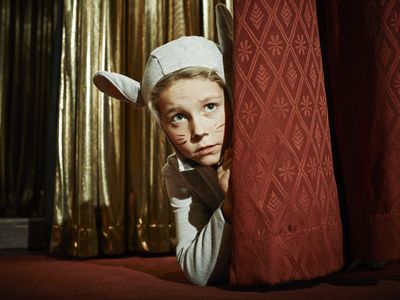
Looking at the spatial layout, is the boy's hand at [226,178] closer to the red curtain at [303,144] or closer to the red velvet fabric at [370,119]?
the red curtain at [303,144]

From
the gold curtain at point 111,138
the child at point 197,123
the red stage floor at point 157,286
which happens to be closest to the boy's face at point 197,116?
the child at point 197,123

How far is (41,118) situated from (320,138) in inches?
64.9

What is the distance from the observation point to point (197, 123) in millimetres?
824

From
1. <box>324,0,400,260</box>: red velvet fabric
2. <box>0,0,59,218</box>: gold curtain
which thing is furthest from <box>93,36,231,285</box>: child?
<box>0,0,59,218</box>: gold curtain

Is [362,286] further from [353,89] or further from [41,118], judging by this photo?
[41,118]

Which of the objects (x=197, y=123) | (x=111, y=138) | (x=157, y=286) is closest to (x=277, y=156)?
(x=197, y=123)

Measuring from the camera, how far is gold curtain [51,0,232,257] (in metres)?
1.80

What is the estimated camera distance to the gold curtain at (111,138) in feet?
5.90

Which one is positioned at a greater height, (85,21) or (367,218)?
(85,21)

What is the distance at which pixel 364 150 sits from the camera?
2.69 feet

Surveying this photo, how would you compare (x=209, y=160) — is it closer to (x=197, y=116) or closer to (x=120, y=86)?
(x=197, y=116)

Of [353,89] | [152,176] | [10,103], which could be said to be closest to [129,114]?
[152,176]

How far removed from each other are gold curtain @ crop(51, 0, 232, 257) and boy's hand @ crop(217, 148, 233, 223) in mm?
1015

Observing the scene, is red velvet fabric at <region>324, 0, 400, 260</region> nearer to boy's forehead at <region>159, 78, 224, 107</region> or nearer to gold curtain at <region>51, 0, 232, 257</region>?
boy's forehead at <region>159, 78, 224, 107</region>
